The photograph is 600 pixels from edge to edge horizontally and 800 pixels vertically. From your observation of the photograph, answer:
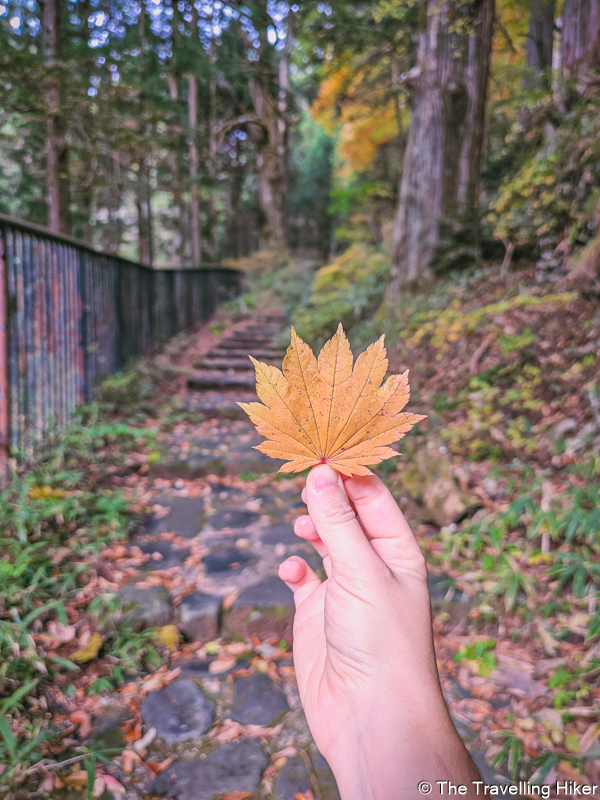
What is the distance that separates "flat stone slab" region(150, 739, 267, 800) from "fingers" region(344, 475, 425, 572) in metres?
1.30

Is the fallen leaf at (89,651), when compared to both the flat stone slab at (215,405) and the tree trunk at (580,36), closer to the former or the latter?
the flat stone slab at (215,405)

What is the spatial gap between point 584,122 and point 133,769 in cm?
653

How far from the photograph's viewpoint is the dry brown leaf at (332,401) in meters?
0.91

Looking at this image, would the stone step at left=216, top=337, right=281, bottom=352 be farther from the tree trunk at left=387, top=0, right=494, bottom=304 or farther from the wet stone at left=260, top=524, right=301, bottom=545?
the wet stone at left=260, top=524, right=301, bottom=545

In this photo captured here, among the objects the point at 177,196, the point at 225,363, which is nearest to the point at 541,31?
the point at 177,196

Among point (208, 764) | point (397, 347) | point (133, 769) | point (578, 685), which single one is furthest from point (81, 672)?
point (397, 347)

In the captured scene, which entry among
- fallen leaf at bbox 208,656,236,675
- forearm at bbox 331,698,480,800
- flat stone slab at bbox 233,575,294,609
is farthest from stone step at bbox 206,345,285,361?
forearm at bbox 331,698,480,800

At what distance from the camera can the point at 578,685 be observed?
6.75ft

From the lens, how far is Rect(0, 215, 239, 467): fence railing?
340 cm

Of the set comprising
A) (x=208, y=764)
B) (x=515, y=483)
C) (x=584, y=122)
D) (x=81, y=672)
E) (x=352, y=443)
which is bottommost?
(x=208, y=764)

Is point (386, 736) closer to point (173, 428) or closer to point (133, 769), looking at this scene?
point (133, 769)

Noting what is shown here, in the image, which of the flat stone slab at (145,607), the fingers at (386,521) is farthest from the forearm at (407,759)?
the flat stone slab at (145,607)

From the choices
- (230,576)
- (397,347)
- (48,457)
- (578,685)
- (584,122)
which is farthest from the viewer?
(397,347)

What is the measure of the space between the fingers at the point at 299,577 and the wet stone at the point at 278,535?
190 cm
